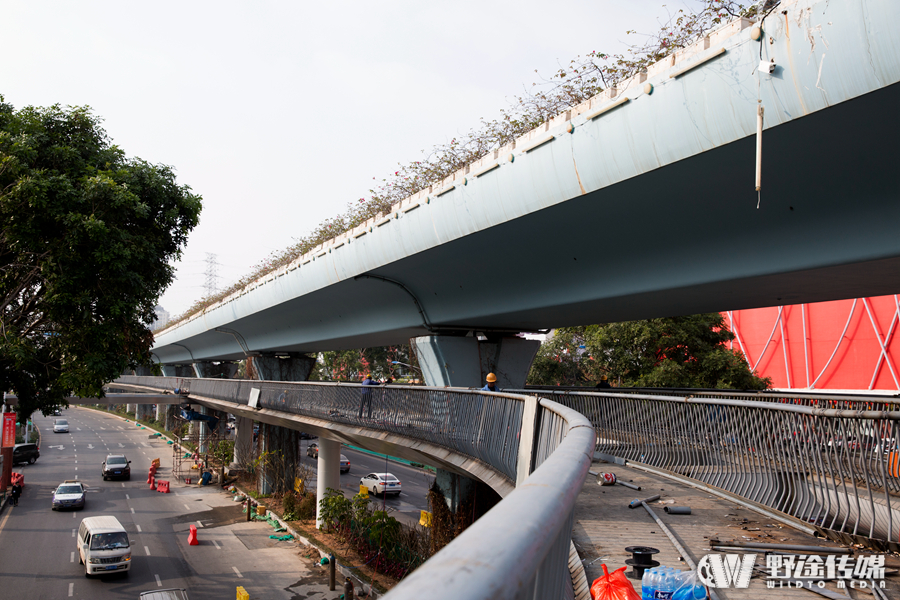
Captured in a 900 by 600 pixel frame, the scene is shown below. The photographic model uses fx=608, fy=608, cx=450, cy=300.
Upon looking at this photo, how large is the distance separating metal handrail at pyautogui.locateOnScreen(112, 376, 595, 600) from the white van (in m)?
7.18

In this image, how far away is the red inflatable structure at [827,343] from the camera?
39.8 metres

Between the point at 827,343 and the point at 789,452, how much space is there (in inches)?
1692

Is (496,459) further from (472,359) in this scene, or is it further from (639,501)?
(472,359)

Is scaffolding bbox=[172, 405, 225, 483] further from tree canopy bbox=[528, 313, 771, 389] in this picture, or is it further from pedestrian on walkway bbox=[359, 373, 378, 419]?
pedestrian on walkway bbox=[359, 373, 378, 419]

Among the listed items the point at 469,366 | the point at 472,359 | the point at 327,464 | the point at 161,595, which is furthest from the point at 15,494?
the point at 472,359

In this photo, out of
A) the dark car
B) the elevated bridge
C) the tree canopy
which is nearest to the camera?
the elevated bridge

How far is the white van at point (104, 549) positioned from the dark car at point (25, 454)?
30.7 meters

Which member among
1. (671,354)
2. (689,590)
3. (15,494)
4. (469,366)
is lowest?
(15,494)

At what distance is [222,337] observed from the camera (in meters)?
40.9

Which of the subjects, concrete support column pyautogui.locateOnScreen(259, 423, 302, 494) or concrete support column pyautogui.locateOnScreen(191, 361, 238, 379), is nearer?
concrete support column pyautogui.locateOnScreen(259, 423, 302, 494)

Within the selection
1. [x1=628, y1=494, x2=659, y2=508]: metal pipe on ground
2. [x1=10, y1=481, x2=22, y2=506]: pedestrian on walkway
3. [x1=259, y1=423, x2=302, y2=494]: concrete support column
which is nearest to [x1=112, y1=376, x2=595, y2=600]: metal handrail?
[x1=628, y1=494, x2=659, y2=508]: metal pipe on ground

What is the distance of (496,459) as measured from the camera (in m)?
9.72

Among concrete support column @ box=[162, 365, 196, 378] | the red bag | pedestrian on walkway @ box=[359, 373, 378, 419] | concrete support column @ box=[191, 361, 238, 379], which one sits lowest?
concrete support column @ box=[162, 365, 196, 378]

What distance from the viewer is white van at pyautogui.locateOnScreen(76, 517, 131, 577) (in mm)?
21125
